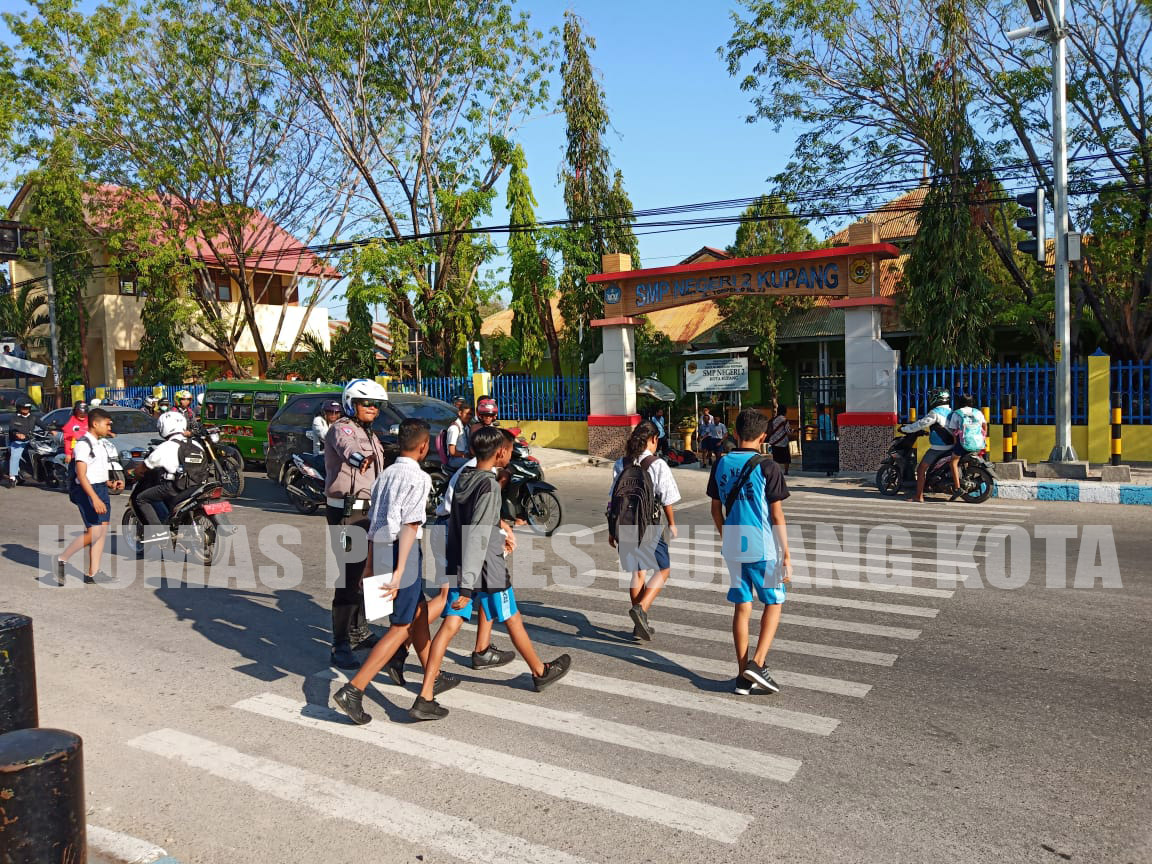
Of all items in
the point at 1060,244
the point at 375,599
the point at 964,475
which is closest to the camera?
the point at 375,599

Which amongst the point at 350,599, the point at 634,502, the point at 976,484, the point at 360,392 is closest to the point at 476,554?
the point at 350,599

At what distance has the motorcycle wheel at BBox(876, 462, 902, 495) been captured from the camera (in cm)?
1448

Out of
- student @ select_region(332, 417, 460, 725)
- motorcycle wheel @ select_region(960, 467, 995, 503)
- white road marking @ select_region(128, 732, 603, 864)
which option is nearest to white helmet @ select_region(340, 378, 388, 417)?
student @ select_region(332, 417, 460, 725)

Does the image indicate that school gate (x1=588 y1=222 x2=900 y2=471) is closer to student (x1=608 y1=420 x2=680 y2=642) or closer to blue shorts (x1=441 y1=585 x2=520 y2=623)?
student (x1=608 y1=420 x2=680 y2=642)

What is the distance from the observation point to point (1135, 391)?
16.5 metres

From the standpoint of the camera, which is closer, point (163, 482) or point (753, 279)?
point (163, 482)

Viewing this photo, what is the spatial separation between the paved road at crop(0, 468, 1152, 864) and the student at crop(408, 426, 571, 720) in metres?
0.33

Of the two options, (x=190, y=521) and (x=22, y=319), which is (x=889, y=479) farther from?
(x=22, y=319)

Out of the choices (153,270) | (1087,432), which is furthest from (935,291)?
(153,270)

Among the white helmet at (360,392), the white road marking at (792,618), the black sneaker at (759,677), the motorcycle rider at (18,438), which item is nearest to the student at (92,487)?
the white helmet at (360,392)

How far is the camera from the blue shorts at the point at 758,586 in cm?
554

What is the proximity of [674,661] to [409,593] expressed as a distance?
196 cm

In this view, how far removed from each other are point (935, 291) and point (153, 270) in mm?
21665

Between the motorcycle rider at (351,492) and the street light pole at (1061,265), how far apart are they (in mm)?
12416
